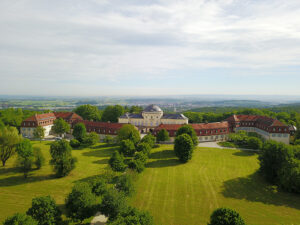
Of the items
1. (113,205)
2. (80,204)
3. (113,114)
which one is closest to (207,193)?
(113,205)

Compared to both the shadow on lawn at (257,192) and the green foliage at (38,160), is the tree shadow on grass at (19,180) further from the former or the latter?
the shadow on lawn at (257,192)

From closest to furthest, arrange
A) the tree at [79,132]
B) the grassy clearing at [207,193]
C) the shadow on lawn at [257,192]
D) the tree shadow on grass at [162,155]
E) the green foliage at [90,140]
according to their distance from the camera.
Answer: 1. the grassy clearing at [207,193]
2. the shadow on lawn at [257,192]
3. the tree shadow on grass at [162,155]
4. the green foliage at [90,140]
5. the tree at [79,132]

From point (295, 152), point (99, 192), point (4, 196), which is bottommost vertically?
point (4, 196)

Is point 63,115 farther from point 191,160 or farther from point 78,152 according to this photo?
point 191,160

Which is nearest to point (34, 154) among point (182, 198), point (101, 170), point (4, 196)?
point (4, 196)

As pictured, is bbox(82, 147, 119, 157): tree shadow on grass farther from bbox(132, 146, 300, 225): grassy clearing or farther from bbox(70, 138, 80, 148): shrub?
bbox(132, 146, 300, 225): grassy clearing

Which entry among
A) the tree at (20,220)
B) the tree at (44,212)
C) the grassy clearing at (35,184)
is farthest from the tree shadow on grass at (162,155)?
the tree at (20,220)

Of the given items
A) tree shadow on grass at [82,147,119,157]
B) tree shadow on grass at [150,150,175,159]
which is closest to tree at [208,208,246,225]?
tree shadow on grass at [150,150,175,159]
